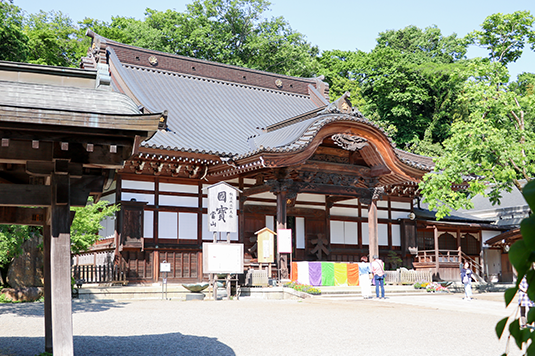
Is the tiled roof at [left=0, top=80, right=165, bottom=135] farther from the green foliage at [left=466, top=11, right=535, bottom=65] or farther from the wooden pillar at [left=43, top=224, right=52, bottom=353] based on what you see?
the green foliage at [left=466, top=11, right=535, bottom=65]

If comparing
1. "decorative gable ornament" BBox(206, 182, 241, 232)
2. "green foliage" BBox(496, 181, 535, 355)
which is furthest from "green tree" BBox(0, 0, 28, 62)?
"green foliage" BBox(496, 181, 535, 355)

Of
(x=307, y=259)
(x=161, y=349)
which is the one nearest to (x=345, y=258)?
(x=307, y=259)

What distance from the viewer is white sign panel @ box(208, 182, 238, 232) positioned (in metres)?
15.4

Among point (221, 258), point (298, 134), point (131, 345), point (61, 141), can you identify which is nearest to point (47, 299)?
point (131, 345)

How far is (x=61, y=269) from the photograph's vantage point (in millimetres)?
5445

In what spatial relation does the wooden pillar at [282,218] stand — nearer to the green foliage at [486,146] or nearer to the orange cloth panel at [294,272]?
the orange cloth panel at [294,272]

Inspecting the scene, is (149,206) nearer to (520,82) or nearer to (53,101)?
(53,101)

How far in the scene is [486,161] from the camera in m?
14.8

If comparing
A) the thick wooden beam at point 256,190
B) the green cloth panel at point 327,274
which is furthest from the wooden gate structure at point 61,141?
the green cloth panel at point 327,274

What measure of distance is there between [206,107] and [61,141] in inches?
640

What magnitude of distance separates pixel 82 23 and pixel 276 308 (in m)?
29.4

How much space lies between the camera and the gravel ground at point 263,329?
7.52 m

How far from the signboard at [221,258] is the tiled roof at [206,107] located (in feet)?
10.9

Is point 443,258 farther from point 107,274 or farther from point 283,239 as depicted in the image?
point 107,274
